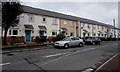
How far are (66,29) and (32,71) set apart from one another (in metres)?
34.9

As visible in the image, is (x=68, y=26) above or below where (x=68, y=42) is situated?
above

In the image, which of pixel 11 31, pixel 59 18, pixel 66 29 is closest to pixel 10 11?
pixel 11 31

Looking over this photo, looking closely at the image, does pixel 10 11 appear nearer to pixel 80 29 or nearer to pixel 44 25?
pixel 44 25

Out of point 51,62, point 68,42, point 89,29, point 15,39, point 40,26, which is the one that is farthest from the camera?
point 89,29

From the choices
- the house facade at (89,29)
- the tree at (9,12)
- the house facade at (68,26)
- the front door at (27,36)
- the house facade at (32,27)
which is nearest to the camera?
the tree at (9,12)

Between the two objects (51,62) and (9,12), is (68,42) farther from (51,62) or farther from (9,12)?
(51,62)

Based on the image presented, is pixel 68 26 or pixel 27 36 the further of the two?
pixel 68 26

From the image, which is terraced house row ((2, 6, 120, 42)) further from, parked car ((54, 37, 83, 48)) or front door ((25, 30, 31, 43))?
parked car ((54, 37, 83, 48))

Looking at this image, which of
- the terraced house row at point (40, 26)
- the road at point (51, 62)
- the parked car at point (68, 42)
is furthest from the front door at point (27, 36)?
the road at point (51, 62)

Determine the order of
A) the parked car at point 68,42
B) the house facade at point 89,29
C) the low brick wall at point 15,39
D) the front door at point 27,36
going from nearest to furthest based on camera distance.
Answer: the parked car at point 68,42
the low brick wall at point 15,39
the front door at point 27,36
the house facade at point 89,29

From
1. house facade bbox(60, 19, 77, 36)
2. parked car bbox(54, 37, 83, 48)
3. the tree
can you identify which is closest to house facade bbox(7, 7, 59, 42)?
house facade bbox(60, 19, 77, 36)

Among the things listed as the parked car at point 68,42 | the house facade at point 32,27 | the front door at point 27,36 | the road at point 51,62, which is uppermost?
the house facade at point 32,27

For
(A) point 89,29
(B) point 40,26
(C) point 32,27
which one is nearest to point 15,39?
(C) point 32,27

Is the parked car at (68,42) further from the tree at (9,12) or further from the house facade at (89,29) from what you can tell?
the house facade at (89,29)
